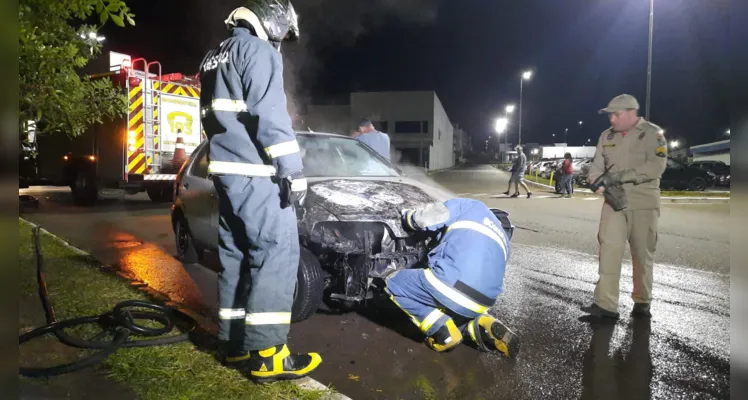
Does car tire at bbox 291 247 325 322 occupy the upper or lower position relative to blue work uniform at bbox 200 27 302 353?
lower

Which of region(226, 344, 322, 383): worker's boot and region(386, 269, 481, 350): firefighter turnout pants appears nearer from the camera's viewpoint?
region(226, 344, 322, 383): worker's boot

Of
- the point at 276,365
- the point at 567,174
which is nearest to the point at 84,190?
the point at 276,365

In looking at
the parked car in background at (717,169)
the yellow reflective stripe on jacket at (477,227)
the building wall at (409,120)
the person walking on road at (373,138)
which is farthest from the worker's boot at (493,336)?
the building wall at (409,120)

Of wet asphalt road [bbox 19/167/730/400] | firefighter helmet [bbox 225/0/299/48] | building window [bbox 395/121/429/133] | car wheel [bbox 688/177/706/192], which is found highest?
building window [bbox 395/121/429/133]

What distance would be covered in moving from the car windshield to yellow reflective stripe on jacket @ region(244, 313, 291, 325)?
187 centimetres

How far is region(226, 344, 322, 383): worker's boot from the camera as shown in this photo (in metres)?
2.71

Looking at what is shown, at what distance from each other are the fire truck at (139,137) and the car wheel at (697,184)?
18.4m

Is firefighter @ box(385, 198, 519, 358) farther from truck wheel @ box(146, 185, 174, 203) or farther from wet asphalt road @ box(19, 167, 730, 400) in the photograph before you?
truck wheel @ box(146, 185, 174, 203)

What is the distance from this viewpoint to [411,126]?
50.8 m

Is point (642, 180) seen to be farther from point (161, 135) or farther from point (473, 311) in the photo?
point (161, 135)

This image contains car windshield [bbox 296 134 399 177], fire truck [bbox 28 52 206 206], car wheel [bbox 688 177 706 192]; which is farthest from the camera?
car wheel [bbox 688 177 706 192]

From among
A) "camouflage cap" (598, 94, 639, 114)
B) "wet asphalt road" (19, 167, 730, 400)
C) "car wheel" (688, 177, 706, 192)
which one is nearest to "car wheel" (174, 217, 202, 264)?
"wet asphalt road" (19, 167, 730, 400)

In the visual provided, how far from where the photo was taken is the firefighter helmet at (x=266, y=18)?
9.55ft

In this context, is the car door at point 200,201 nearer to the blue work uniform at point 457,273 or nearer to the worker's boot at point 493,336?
the blue work uniform at point 457,273
